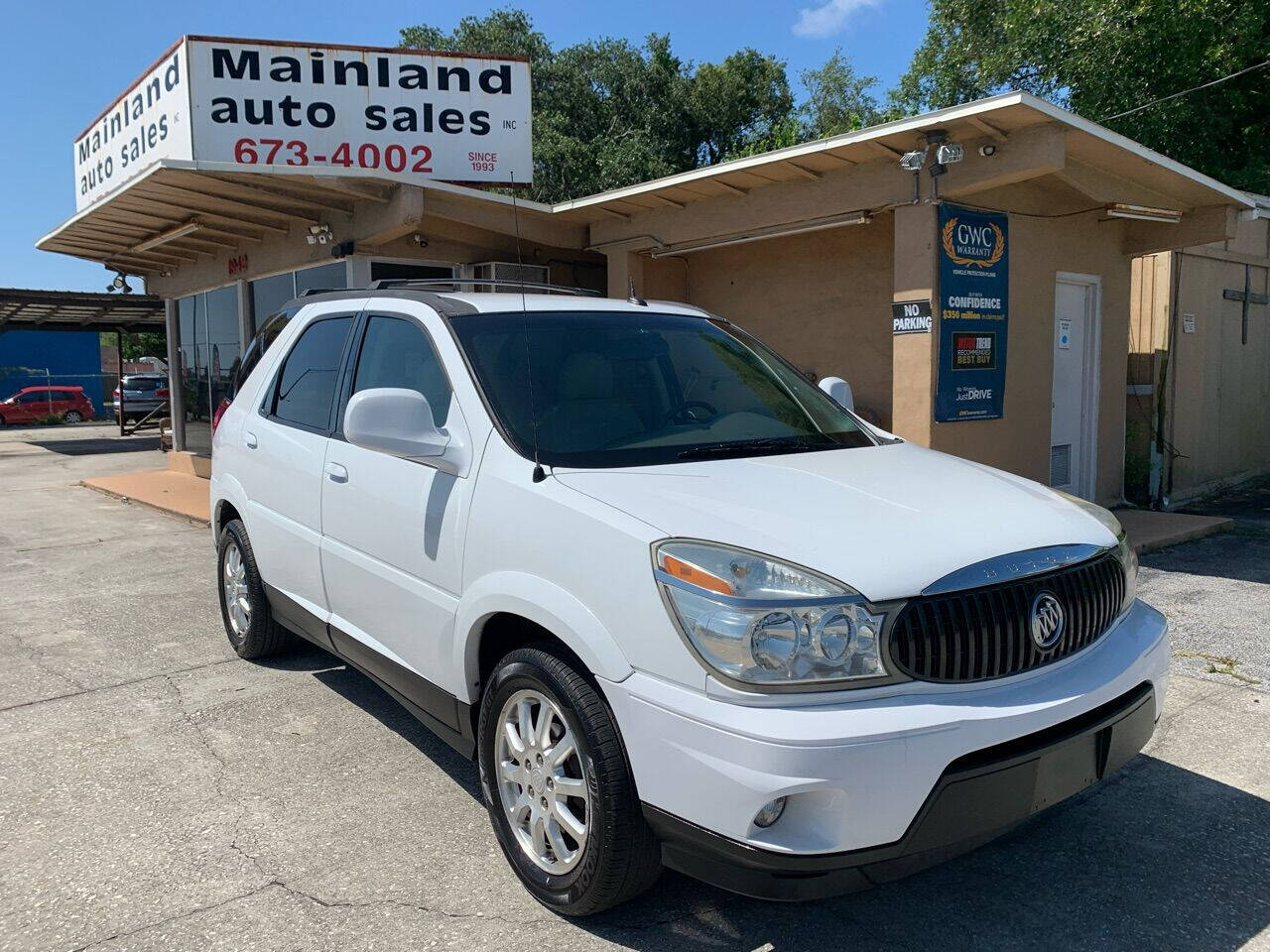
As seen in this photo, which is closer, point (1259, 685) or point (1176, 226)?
point (1259, 685)

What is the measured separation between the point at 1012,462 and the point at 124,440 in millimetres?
23526

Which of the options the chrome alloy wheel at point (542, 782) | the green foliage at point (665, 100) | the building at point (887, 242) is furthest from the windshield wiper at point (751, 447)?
the green foliage at point (665, 100)

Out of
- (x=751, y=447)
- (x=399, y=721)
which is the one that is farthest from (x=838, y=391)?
(x=399, y=721)

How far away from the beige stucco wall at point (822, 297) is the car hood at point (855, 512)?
575cm

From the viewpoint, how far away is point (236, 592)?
17.7 feet

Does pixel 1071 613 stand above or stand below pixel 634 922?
above

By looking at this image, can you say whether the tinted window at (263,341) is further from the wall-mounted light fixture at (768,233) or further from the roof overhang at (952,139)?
the wall-mounted light fixture at (768,233)

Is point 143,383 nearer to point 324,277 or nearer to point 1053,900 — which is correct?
point 324,277

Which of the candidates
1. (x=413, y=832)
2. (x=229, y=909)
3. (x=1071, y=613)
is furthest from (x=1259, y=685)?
(x=229, y=909)

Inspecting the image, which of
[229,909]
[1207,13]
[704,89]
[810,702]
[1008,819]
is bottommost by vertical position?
[229,909]

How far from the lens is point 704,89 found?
1160 inches

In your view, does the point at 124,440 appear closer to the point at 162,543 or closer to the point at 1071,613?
the point at 162,543

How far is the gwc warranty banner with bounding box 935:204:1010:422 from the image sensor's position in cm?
776

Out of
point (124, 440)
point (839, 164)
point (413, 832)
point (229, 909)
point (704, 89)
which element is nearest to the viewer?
point (229, 909)
